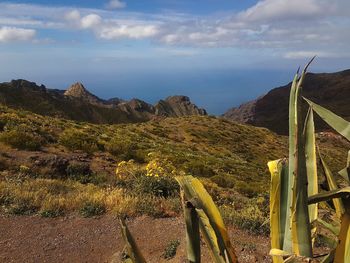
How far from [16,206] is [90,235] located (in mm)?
1440

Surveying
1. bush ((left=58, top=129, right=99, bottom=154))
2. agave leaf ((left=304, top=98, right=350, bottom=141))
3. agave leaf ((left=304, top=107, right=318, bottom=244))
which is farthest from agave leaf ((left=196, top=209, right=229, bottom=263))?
bush ((left=58, top=129, right=99, bottom=154))

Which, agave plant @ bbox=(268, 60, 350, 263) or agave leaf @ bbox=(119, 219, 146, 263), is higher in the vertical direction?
agave plant @ bbox=(268, 60, 350, 263)

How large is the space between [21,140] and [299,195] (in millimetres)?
13741

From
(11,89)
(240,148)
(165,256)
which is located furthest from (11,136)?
(11,89)

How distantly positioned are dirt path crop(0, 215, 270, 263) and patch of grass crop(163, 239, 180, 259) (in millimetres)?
59

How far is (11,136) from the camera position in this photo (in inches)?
571

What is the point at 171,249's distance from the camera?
18.7 feet

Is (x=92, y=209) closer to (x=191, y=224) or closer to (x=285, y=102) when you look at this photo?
(x=191, y=224)

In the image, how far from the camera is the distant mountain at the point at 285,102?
11856 cm

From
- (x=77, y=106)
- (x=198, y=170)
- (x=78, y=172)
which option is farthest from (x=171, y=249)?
(x=77, y=106)

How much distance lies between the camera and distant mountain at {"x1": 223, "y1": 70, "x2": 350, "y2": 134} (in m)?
119

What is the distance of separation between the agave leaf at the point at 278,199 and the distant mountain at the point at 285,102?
357ft

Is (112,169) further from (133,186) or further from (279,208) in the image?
(279,208)

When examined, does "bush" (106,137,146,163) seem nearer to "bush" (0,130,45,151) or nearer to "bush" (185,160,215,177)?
"bush" (185,160,215,177)
